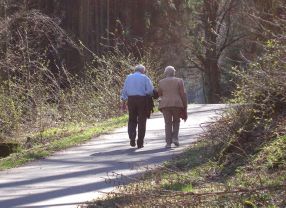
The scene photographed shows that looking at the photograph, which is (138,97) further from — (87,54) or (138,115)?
(87,54)

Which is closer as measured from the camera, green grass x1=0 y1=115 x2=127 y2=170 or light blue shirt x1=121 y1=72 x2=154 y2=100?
green grass x1=0 y1=115 x2=127 y2=170

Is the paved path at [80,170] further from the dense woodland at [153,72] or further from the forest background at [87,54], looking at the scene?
the forest background at [87,54]

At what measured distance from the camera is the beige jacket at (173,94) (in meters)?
15.4

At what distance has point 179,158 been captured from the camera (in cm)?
1338

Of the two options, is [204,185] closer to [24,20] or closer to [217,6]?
[24,20]

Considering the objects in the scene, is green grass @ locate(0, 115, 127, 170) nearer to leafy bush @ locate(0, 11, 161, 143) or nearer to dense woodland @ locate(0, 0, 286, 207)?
dense woodland @ locate(0, 0, 286, 207)

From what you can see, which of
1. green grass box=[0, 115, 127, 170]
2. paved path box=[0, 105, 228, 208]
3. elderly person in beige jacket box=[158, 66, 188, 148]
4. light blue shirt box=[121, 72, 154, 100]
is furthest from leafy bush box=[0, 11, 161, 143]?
elderly person in beige jacket box=[158, 66, 188, 148]

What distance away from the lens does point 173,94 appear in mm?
15406

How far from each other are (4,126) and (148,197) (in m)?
11.5

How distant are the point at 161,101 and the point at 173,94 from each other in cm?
35

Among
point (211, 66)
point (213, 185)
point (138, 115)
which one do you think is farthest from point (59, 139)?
point (211, 66)

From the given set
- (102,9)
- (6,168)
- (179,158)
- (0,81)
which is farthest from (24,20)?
(179,158)

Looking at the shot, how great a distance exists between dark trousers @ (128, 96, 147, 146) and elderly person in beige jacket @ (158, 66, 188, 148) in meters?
0.47

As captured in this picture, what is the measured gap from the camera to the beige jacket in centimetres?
1536
